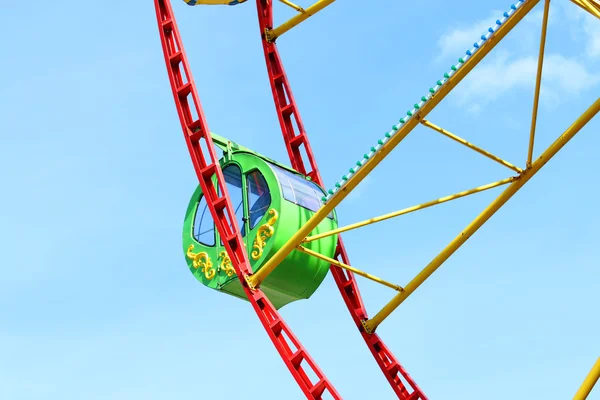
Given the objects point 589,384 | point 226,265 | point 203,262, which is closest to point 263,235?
point 226,265

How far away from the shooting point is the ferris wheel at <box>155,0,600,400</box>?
1328 cm

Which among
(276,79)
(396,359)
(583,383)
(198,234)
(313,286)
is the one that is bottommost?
(583,383)

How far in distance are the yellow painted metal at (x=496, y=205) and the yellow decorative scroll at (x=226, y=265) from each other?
2205mm

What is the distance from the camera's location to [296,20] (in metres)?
16.6

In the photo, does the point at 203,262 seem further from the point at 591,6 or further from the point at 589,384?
the point at 591,6

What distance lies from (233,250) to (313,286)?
4.42ft

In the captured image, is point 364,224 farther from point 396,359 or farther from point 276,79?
point 276,79

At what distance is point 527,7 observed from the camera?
1232 centimetres

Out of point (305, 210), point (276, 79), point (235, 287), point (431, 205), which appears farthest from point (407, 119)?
point (276, 79)

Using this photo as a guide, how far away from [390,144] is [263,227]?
248 cm

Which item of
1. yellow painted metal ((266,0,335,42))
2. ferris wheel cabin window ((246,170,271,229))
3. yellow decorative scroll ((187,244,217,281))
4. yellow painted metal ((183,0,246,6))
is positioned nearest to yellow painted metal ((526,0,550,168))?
ferris wheel cabin window ((246,170,271,229))

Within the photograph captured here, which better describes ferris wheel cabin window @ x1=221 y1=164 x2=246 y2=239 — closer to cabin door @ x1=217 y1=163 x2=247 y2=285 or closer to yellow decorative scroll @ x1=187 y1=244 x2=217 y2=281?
cabin door @ x1=217 y1=163 x2=247 y2=285

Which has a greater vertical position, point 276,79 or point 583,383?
point 276,79

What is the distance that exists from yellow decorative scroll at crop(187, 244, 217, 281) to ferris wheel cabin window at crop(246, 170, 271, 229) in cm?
84
